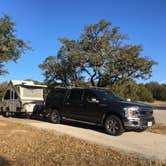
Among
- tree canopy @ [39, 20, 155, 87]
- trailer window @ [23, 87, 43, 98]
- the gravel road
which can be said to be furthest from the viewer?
tree canopy @ [39, 20, 155, 87]

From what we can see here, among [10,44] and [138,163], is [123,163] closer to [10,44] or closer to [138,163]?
[138,163]

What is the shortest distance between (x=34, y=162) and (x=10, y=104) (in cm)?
1212

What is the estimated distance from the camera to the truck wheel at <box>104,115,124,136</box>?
36.1 feet

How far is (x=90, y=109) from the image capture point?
490 inches

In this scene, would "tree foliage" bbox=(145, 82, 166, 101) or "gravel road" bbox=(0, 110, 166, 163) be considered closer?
"gravel road" bbox=(0, 110, 166, 163)

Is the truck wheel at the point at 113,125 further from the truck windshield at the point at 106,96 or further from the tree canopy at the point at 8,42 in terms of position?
the tree canopy at the point at 8,42

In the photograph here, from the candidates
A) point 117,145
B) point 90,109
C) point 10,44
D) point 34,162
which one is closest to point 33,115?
point 10,44

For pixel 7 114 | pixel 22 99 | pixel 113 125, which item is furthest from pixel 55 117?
pixel 7 114

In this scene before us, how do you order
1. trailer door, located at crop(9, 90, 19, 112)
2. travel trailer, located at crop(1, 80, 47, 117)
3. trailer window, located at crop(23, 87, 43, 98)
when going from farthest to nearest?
trailer window, located at crop(23, 87, 43, 98) < trailer door, located at crop(9, 90, 19, 112) < travel trailer, located at crop(1, 80, 47, 117)

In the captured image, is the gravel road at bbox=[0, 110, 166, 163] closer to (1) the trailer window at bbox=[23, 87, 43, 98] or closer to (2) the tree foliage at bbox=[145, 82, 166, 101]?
(1) the trailer window at bbox=[23, 87, 43, 98]

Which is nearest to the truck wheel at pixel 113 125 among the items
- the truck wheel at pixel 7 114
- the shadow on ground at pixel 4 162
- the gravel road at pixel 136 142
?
the gravel road at pixel 136 142

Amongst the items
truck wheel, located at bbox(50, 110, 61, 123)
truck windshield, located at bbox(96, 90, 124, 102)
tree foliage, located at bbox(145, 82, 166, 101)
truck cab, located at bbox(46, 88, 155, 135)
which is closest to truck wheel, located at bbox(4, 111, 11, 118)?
truck cab, located at bbox(46, 88, 155, 135)

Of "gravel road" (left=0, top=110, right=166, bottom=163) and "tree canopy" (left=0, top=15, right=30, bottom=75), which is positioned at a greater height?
"tree canopy" (left=0, top=15, right=30, bottom=75)

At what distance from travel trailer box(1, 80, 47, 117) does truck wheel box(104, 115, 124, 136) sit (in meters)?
6.65
